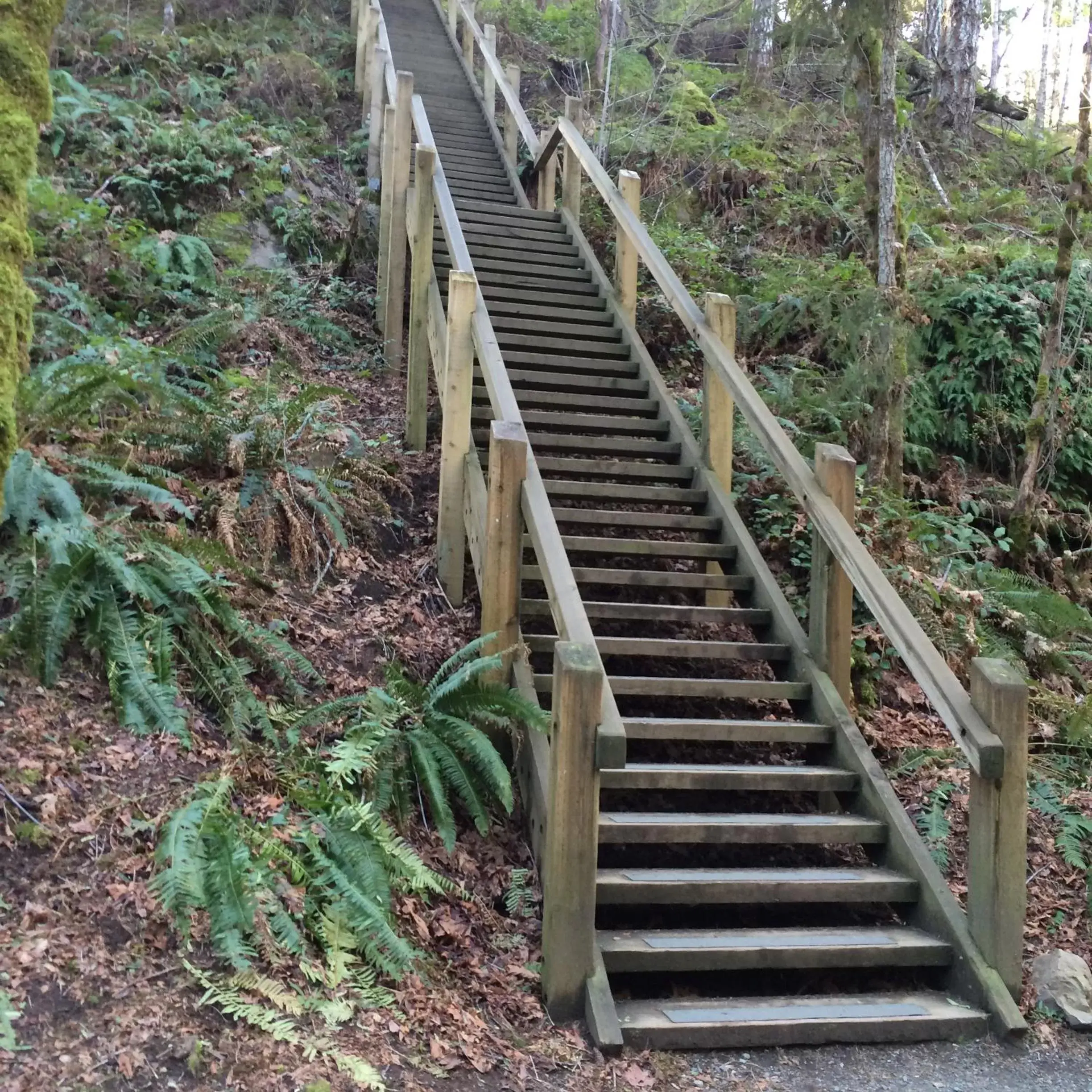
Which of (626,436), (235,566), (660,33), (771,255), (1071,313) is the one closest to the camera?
(235,566)

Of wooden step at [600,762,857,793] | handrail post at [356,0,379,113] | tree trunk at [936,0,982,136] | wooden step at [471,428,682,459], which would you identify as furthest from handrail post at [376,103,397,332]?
tree trunk at [936,0,982,136]

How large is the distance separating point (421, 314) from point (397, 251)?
1769 millimetres

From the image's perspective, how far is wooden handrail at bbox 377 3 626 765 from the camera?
3326 mm

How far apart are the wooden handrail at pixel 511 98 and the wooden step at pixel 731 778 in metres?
7.66

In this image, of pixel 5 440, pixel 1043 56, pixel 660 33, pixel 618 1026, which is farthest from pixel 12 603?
pixel 1043 56

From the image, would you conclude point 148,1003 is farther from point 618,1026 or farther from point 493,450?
point 493,450

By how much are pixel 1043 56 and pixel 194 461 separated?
2931cm

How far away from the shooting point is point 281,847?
309cm

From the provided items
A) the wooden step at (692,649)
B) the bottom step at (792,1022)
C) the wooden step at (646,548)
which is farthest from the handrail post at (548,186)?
the bottom step at (792,1022)

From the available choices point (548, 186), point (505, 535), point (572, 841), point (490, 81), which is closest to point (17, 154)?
point (505, 535)

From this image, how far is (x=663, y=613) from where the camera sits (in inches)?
196

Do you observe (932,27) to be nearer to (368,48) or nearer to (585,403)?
(368,48)

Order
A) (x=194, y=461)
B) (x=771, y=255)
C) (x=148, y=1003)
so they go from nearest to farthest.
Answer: (x=148, y=1003)
(x=194, y=461)
(x=771, y=255)

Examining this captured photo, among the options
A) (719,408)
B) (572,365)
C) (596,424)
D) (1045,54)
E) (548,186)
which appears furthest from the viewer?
(1045,54)
